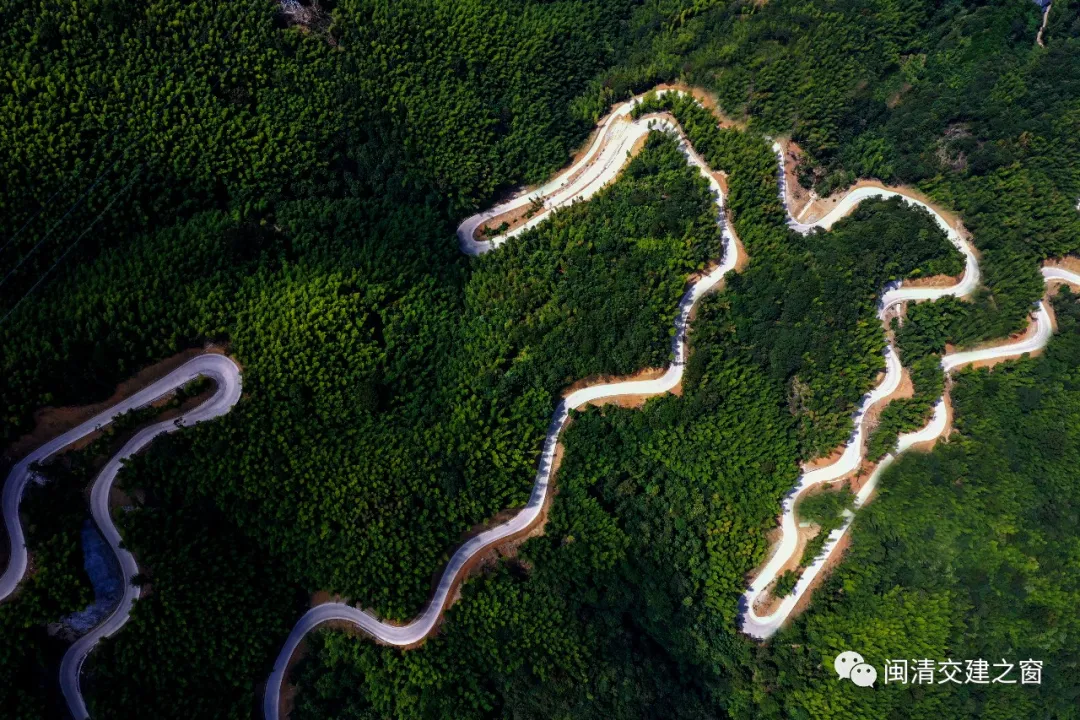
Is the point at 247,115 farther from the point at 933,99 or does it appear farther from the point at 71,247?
the point at 933,99

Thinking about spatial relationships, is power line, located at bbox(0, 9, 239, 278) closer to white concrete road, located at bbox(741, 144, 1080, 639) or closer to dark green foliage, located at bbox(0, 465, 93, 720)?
dark green foliage, located at bbox(0, 465, 93, 720)

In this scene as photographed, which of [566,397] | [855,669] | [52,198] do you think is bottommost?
[855,669]

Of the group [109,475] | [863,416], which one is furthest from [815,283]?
[109,475]

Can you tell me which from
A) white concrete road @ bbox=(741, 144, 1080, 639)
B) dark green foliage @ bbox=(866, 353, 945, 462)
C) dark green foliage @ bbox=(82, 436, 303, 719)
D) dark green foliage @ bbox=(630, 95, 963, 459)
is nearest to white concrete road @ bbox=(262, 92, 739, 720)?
dark green foliage @ bbox=(82, 436, 303, 719)

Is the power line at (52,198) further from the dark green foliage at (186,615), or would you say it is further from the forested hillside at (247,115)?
the dark green foliage at (186,615)

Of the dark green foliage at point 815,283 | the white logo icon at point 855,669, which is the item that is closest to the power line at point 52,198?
the dark green foliage at point 815,283
